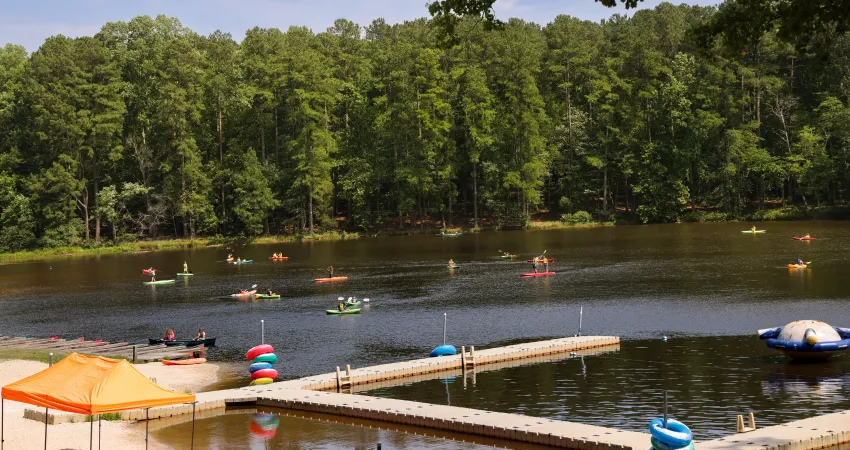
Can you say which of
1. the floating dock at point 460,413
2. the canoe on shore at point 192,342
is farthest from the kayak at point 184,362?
the floating dock at point 460,413

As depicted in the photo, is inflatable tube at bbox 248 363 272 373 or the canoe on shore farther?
the canoe on shore

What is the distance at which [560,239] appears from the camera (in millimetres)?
96250

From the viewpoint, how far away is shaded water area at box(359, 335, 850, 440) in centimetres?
2903

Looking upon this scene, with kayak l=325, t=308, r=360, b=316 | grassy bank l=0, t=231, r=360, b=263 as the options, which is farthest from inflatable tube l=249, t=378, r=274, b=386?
grassy bank l=0, t=231, r=360, b=263

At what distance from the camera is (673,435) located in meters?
22.3

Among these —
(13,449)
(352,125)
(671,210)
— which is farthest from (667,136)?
(13,449)

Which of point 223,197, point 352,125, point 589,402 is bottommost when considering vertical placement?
point 589,402

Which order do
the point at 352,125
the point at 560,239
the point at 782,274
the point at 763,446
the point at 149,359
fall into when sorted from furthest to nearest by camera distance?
the point at 352,125, the point at 560,239, the point at 782,274, the point at 149,359, the point at 763,446

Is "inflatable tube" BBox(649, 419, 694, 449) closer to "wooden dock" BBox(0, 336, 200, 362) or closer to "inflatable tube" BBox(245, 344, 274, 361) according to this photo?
"inflatable tube" BBox(245, 344, 274, 361)

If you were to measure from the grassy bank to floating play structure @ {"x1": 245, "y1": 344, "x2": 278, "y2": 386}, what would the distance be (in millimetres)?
69144

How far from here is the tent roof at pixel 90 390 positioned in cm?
2123

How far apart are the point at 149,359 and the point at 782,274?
39262 mm

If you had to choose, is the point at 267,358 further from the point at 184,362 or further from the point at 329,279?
the point at 329,279

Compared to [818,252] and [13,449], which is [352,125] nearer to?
[818,252]
